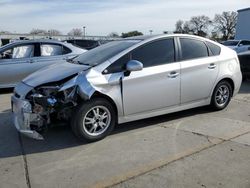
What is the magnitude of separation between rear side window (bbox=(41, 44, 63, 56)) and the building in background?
33.2m

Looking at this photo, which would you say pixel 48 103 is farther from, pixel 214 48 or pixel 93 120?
pixel 214 48

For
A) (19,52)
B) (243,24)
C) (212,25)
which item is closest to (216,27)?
(212,25)

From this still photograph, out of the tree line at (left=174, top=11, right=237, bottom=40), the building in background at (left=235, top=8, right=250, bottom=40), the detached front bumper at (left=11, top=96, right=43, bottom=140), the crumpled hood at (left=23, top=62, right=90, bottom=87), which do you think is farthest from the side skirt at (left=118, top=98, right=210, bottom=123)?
the tree line at (left=174, top=11, right=237, bottom=40)

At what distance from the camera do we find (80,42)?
19.5 m

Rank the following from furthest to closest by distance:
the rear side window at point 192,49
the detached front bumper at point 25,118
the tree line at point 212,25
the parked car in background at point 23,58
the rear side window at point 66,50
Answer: the tree line at point 212,25
the rear side window at point 66,50
the parked car in background at point 23,58
the rear side window at point 192,49
the detached front bumper at point 25,118

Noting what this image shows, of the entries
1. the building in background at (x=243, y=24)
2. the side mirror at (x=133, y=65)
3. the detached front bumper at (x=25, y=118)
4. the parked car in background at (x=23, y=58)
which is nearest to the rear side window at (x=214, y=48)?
the side mirror at (x=133, y=65)

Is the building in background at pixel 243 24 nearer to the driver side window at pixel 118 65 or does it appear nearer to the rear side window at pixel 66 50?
the rear side window at pixel 66 50

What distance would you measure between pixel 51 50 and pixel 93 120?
5.71m

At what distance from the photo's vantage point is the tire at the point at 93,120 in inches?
202

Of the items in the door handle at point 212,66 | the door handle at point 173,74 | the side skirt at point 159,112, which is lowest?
the side skirt at point 159,112

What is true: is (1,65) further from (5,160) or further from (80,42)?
(80,42)

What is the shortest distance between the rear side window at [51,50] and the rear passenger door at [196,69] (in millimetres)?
5161

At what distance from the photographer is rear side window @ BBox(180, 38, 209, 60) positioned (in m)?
6.38

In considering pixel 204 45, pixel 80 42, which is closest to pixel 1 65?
pixel 204 45
